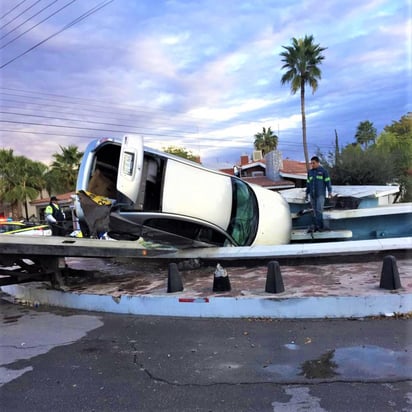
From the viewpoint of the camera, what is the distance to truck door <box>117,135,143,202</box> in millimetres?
7168

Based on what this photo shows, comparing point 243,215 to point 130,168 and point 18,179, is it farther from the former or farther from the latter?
point 18,179

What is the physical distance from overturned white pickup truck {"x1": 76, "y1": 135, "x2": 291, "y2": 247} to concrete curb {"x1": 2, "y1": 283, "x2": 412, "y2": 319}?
4.91 feet

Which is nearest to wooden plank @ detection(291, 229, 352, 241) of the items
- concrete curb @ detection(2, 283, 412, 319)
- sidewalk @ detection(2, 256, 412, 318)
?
sidewalk @ detection(2, 256, 412, 318)

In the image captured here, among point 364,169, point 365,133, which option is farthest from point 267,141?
point 364,169

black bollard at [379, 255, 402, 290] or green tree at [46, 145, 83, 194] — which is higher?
green tree at [46, 145, 83, 194]

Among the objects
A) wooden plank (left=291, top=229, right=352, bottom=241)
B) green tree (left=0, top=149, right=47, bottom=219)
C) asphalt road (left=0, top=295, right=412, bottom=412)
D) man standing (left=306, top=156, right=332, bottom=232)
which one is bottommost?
asphalt road (left=0, top=295, right=412, bottom=412)

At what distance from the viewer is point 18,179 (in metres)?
38.8

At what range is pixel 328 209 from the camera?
36.9 feet

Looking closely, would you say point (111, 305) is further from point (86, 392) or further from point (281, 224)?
point (281, 224)

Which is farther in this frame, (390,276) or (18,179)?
(18,179)

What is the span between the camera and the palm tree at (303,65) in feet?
108

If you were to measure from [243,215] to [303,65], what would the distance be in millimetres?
26671

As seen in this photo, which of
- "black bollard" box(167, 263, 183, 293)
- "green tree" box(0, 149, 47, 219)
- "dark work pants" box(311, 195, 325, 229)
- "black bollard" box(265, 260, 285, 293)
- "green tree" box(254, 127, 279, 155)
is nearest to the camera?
"black bollard" box(265, 260, 285, 293)

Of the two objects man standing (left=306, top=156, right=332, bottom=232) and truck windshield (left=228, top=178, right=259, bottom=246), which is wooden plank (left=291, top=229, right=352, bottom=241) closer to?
man standing (left=306, top=156, right=332, bottom=232)
